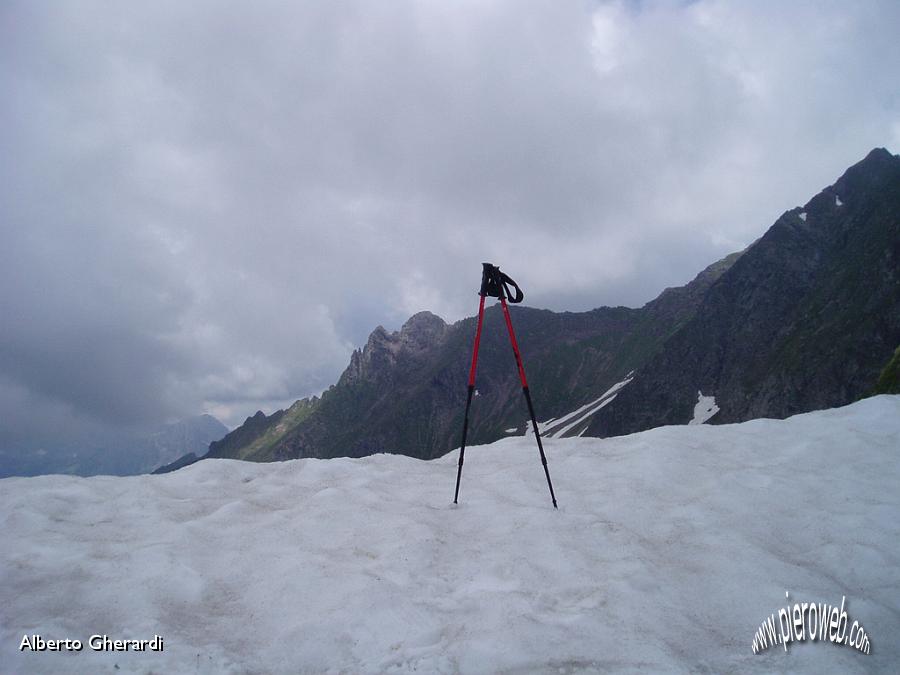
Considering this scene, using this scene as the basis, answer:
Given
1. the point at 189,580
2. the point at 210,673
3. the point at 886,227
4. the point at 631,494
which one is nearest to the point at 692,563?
the point at 631,494

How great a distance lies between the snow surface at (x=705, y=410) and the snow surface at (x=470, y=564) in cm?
19108

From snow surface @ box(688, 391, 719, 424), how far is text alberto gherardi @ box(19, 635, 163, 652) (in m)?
201

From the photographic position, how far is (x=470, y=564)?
33.6 feet

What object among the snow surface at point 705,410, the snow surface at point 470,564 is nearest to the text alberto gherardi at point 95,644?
the snow surface at point 470,564

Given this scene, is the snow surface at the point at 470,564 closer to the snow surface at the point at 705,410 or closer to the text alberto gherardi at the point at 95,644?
the text alberto gherardi at the point at 95,644

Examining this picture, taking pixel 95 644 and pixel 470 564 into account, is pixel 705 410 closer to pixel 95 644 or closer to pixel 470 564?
Result: pixel 470 564

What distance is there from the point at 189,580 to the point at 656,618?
8.42m

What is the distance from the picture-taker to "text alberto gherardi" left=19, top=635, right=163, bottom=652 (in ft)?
23.9

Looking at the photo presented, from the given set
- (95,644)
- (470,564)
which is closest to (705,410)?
(470,564)

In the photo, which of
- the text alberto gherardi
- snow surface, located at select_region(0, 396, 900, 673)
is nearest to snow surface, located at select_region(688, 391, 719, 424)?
snow surface, located at select_region(0, 396, 900, 673)

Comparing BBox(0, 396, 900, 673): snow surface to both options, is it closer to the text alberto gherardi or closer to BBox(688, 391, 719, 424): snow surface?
the text alberto gherardi

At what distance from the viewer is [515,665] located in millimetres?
7230

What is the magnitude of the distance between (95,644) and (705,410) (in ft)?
698

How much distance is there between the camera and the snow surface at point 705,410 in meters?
187
